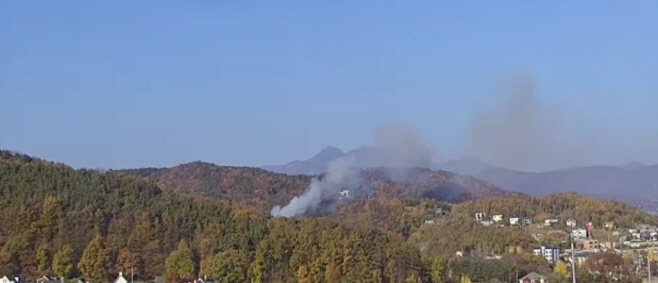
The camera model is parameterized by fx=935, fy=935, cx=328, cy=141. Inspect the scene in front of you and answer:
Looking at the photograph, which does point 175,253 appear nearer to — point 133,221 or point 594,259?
point 133,221

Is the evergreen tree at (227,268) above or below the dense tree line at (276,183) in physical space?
below

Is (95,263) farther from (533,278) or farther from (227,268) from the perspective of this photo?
A: (533,278)

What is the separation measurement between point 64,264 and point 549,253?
22504 millimetres

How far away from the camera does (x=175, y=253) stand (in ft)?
103

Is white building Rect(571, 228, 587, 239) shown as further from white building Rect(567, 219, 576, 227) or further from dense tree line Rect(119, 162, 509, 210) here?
dense tree line Rect(119, 162, 509, 210)

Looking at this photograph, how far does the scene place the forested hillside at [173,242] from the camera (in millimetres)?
30844

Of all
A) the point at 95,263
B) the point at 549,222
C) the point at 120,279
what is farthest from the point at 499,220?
the point at 120,279

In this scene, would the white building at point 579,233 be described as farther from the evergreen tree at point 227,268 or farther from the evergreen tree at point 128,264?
the evergreen tree at point 128,264

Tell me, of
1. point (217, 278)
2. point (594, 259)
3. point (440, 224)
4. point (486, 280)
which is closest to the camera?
point (217, 278)

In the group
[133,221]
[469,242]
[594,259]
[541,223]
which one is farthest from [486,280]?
[541,223]

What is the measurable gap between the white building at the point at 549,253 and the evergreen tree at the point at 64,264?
20792 millimetres

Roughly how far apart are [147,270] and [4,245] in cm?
493

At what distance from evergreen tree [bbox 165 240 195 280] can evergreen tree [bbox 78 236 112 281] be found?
1.95m

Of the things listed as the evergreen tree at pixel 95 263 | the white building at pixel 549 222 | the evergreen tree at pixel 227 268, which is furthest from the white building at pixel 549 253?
the evergreen tree at pixel 95 263
